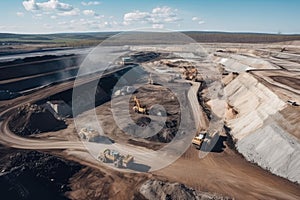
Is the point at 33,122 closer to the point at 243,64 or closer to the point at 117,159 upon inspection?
the point at 117,159

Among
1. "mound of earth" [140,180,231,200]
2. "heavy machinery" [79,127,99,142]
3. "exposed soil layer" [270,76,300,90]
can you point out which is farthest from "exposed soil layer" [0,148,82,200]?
"exposed soil layer" [270,76,300,90]

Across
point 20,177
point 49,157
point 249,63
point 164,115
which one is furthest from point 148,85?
point 20,177

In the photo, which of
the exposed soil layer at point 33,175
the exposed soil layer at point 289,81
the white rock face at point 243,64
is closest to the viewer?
the exposed soil layer at point 33,175

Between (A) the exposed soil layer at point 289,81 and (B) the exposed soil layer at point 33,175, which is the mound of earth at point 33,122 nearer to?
(B) the exposed soil layer at point 33,175

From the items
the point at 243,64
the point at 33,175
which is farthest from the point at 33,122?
the point at 243,64

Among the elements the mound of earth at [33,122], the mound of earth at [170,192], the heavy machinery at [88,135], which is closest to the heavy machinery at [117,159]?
the mound of earth at [170,192]

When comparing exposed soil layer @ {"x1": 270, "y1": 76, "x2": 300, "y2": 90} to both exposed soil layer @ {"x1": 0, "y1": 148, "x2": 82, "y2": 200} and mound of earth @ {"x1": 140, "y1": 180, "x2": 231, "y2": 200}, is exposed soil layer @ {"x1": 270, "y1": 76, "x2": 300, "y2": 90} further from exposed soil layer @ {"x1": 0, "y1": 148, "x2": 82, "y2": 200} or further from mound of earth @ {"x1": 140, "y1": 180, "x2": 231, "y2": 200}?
exposed soil layer @ {"x1": 0, "y1": 148, "x2": 82, "y2": 200}

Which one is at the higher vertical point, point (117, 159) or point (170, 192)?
point (170, 192)
